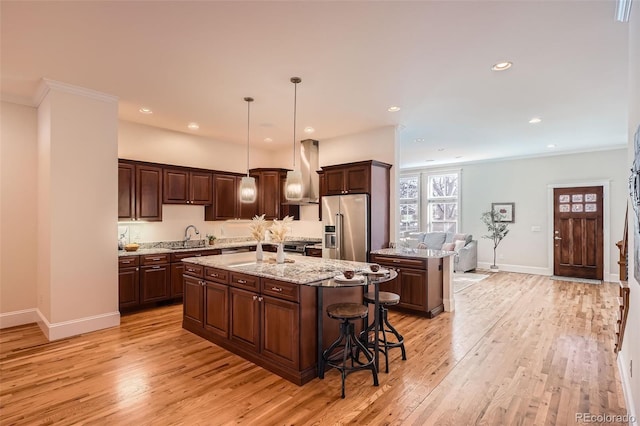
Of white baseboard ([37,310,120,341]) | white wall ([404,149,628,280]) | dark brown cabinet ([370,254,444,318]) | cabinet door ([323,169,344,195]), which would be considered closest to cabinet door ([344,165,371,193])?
cabinet door ([323,169,344,195])

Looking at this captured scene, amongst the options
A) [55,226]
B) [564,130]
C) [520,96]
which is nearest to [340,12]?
[520,96]

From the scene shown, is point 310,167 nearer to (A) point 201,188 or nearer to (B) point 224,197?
(B) point 224,197

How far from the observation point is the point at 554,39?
2.82m

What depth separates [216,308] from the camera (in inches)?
144

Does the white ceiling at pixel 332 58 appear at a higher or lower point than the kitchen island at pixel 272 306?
higher

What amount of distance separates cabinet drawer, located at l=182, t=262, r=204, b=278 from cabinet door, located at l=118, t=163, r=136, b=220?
1.68 meters

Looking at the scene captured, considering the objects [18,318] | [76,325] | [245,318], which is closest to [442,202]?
[245,318]

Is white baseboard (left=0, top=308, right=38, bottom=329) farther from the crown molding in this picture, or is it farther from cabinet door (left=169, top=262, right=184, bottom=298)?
the crown molding

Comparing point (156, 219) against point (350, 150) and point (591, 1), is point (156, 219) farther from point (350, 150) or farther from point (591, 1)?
point (591, 1)

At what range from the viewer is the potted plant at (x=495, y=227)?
8.45 m

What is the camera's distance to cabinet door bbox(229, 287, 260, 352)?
3.16 metres

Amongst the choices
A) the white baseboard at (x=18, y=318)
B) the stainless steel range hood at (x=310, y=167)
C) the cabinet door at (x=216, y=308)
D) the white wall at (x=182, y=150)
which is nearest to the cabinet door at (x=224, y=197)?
the white wall at (x=182, y=150)

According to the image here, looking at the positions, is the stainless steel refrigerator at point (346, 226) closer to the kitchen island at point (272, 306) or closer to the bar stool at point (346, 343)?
the kitchen island at point (272, 306)

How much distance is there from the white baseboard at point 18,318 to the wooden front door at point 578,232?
10.2 m
